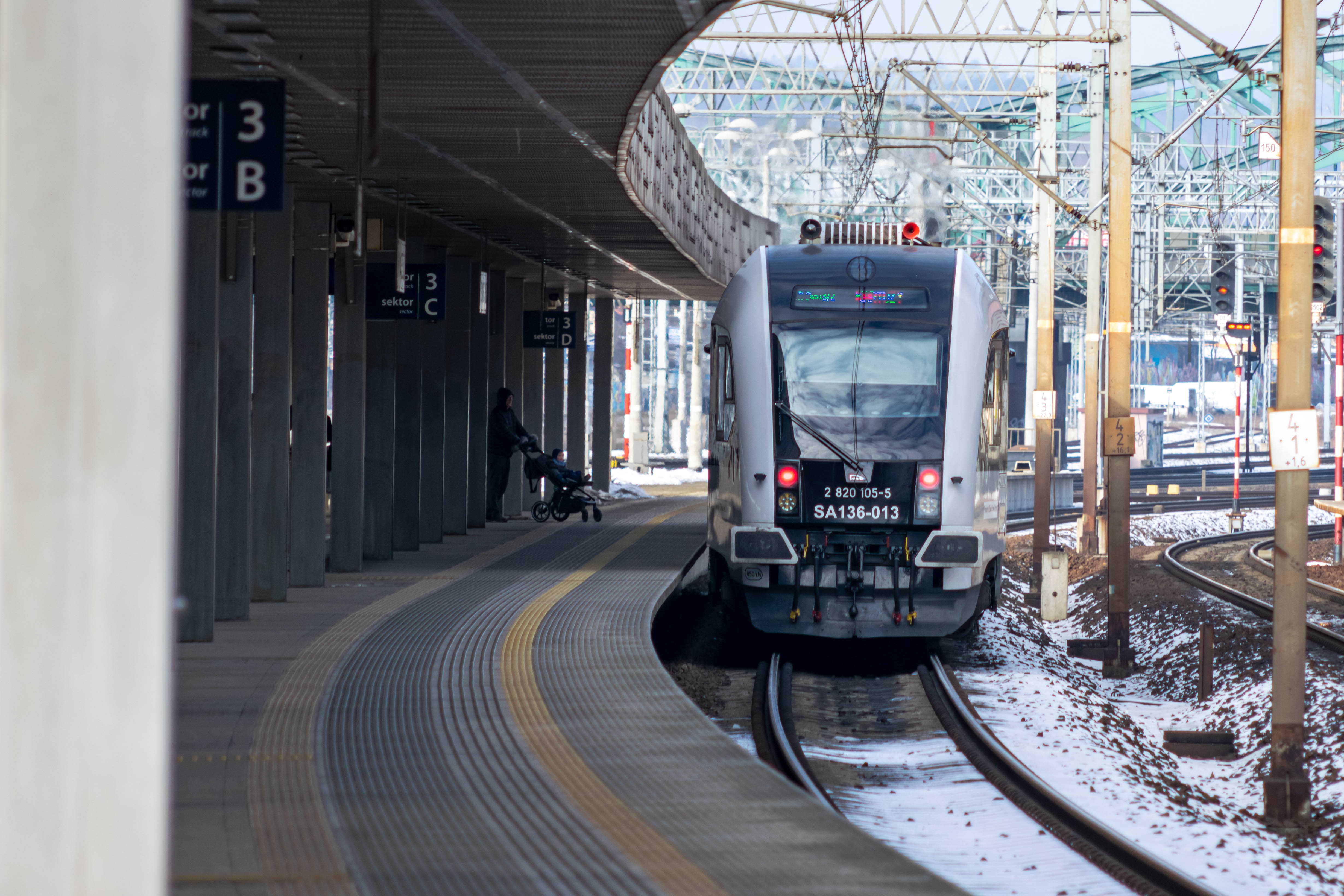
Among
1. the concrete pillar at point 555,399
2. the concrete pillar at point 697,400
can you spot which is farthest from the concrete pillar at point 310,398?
the concrete pillar at point 697,400

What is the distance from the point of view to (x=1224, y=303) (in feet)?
108

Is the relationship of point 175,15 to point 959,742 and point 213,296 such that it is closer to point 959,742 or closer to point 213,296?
point 213,296

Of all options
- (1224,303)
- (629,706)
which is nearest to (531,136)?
(629,706)

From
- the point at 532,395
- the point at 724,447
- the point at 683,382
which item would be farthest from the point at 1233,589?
the point at 683,382

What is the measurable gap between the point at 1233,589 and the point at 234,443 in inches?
499

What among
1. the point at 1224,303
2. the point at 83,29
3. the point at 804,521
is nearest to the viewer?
the point at 83,29

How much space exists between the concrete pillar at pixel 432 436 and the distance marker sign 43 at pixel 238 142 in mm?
10503

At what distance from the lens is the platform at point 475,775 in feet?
16.1

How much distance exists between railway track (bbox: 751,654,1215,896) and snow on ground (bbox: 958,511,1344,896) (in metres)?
0.24

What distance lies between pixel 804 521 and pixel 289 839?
22.7 ft

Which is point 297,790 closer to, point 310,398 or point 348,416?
point 310,398

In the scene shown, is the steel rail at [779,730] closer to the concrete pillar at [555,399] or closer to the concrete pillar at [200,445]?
the concrete pillar at [200,445]

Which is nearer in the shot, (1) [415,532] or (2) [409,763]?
(2) [409,763]

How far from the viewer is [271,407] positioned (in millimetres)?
12102
